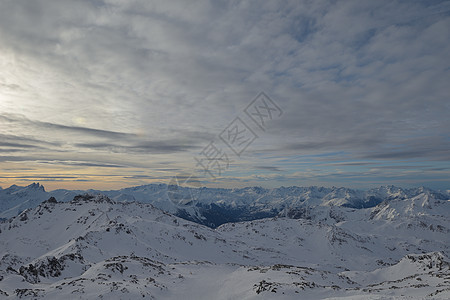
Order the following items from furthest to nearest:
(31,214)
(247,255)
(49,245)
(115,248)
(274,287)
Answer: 1. (31,214)
2. (247,255)
3. (49,245)
4. (115,248)
5. (274,287)

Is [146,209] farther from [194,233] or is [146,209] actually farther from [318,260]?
[318,260]

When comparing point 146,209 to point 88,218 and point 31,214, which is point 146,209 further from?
point 31,214

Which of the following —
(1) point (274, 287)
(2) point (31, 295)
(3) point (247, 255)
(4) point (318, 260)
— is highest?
(2) point (31, 295)

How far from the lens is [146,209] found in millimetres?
182125

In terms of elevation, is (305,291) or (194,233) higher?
(305,291)

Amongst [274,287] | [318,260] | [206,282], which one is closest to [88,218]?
[206,282]

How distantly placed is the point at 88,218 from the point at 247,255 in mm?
96850

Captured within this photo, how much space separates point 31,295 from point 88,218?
131420mm

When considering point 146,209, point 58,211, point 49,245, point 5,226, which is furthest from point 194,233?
point 5,226

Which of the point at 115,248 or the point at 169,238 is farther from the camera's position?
the point at 169,238

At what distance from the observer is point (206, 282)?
3938cm

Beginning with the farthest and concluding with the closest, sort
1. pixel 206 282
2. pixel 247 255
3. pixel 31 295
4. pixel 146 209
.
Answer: pixel 146 209
pixel 247 255
pixel 206 282
pixel 31 295

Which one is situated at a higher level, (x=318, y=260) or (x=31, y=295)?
(x=31, y=295)

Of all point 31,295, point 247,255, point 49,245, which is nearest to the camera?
point 31,295
